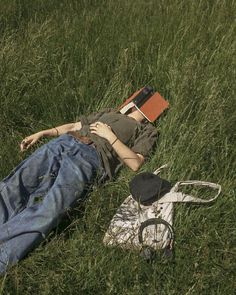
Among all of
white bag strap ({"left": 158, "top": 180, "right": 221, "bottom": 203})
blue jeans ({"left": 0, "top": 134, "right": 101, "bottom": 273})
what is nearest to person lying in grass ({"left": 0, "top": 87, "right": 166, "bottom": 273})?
blue jeans ({"left": 0, "top": 134, "right": 101, "bottom": 273})

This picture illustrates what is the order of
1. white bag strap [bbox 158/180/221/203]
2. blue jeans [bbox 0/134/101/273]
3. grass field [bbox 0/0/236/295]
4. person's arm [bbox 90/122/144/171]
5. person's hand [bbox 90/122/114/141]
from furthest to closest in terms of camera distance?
person's hand [bbox 90/122/114/141]
person's arm [bbox 90/122/144/171]
white bag strap [bbox 158/180/221/203]
blue jeans [bbox 0/134/101/273]
grass field [bbox 0/0/236/295]

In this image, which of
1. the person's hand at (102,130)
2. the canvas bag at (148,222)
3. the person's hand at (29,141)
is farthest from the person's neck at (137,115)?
the canvas bag at (148,222)

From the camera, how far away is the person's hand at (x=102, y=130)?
139 inches

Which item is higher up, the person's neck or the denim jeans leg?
the denim jeans leg

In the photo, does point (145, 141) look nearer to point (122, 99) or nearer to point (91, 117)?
point (91, 117)

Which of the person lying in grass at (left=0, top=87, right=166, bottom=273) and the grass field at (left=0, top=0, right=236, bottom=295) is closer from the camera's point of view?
→ the grass field at (left=0, top=0, right=236, bottom=295)

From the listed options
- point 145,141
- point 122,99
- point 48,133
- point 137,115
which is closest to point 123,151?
point 145,141

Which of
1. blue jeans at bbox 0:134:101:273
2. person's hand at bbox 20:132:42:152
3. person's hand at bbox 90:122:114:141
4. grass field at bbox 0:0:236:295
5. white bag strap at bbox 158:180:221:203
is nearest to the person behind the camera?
grass field at bbox 0:0:236:295

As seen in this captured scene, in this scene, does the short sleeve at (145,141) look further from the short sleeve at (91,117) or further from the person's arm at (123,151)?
the short sleeve at (91,117)

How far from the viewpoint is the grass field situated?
8.77 ft

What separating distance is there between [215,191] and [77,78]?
1.77 metres

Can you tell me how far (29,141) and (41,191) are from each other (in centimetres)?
59

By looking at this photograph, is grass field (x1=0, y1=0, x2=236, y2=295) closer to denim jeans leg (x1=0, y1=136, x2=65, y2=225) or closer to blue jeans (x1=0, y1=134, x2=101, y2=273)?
blue jeans (x1=0, y1=134, x2=101, y2=273)

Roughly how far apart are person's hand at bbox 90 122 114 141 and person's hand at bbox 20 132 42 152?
0.42m
